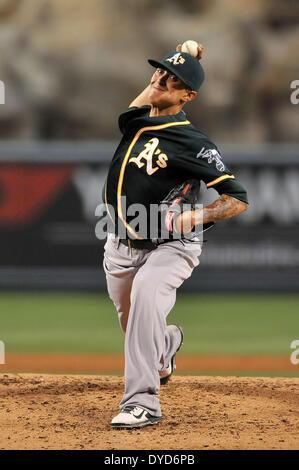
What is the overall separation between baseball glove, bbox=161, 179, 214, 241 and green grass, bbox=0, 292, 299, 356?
123 inches

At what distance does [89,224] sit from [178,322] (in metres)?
2.11

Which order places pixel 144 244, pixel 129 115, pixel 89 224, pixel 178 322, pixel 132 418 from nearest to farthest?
pixel 132 418 < pixel 144 244 < pixel 129 115 < pixel 178 322 < pixel 89 224

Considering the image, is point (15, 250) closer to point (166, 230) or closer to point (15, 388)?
point (15, 388)

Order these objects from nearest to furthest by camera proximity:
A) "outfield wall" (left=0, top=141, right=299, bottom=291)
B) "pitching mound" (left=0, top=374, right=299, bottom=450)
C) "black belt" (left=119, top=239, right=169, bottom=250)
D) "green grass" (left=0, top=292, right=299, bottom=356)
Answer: "pitching mound" (left=0, top=374, right=299, bottom=450)
"black belt" (left=119, top=239, right=169, bottom=250)
"green grass" (left=0, top=292, right=299, bottom=356)
"outfield wall" (left=0, top=141, right=299, bottom=291)

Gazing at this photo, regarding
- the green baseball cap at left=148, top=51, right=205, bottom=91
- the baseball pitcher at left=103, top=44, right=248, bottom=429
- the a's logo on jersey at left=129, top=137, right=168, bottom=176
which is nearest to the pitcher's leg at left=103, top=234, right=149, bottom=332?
the baseball pitcher at left=103, top=44, right=248, bottom=429

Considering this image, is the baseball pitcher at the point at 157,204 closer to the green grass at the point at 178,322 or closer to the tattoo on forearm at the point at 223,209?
the tattoo on forearm at the point at 223,209

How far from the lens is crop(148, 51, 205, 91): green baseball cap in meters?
4.05

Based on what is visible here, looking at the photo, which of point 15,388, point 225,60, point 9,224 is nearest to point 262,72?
point 225,60

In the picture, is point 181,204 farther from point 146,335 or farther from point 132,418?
point 132,418

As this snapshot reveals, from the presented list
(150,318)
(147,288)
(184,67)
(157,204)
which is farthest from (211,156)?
(150,318)

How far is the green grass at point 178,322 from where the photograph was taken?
7.33 metres

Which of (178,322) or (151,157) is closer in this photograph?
(151,157)

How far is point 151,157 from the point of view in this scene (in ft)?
13.2

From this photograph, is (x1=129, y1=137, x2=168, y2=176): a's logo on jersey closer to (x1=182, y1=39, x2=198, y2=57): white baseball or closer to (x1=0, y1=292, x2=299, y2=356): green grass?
(x1=182, y1=39, x2=198, y2=57): white baseball
